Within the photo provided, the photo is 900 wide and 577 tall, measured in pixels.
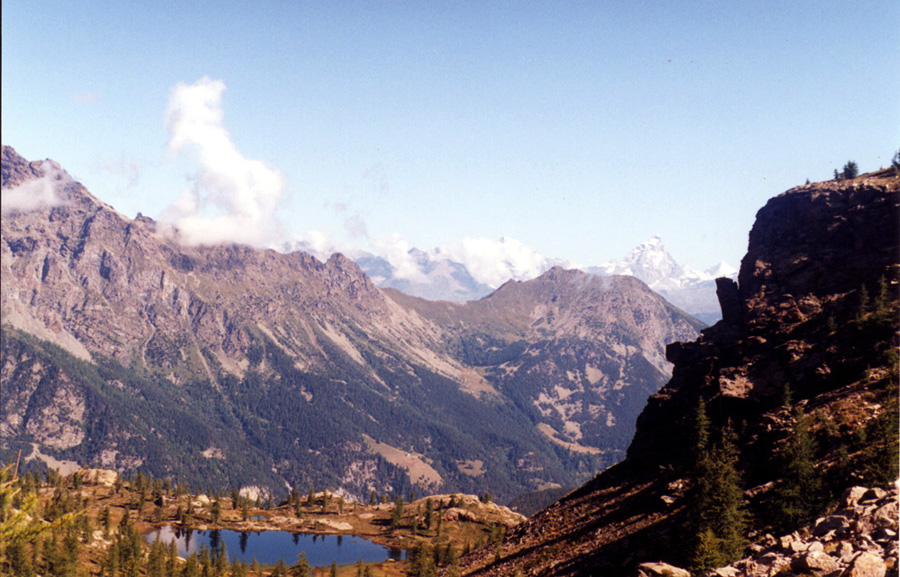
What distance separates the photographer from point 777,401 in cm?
8769

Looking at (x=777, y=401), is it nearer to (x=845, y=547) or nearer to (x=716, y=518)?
(x=716, y=518)

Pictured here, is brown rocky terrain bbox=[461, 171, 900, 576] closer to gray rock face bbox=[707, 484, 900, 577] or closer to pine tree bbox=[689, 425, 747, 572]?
gray rock face bbox=[707, 484, 900, 577]

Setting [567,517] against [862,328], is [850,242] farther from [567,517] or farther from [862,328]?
Result: [567,517]

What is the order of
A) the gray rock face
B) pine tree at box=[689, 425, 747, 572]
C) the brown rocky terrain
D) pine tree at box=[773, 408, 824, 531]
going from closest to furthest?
the gray rock face < pine tree at box=[689, 425, 747, 572] < the brown rocky terrain < pine tree at box=[773, 408, 824, 531]

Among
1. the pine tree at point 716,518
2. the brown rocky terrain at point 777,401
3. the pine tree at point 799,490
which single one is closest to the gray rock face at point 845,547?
the brown rocky terrain at point 777,401

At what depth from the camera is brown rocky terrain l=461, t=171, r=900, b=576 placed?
57344 mm

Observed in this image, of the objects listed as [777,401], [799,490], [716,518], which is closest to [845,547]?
[716,518]

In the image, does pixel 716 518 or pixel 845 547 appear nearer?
pixel 845 547

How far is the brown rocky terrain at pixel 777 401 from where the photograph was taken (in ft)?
188

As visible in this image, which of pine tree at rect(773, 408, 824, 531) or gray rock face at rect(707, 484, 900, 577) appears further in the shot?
pine tree at rect(773, 408, 824, 531)

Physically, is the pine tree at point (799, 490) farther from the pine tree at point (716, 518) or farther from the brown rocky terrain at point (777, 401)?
the pine tree at point (716, 518)

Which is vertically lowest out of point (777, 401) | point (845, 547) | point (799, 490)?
point (845, 547)

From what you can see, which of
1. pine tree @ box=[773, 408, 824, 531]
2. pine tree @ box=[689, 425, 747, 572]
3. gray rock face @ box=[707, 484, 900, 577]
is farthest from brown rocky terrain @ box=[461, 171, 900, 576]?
pine tree @ box=[689, 425, 747, 572]

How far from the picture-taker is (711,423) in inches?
3728
